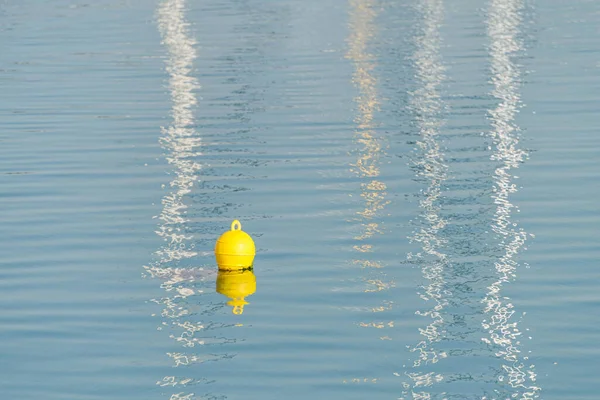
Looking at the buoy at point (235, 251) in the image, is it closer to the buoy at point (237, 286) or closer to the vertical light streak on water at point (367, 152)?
the buoy at point (237, 286)

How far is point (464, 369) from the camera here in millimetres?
13305

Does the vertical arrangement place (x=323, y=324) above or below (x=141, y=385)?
Result: above

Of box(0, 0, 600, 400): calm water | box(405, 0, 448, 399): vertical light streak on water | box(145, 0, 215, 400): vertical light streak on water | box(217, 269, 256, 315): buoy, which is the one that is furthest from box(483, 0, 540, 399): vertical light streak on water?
box(145, 0, 215, 400): vertical light streak on water

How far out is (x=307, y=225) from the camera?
Result: 19906 mm

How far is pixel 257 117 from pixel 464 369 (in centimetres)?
1808

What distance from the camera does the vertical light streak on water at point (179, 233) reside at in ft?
48.1

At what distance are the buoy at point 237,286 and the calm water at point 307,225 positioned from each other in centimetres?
17

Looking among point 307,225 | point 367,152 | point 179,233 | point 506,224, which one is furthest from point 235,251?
point 367,152

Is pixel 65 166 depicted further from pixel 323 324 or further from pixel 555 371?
pixel 555 371

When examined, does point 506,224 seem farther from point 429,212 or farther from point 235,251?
point 235,251

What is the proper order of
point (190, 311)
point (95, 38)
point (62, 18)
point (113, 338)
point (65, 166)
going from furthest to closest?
1. point (62, 18)
2. point (95, 38)
3. point (65, 166)
4. point (190, 311)
5. point (113, 338)

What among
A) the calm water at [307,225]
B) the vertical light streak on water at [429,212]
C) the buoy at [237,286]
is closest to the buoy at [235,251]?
the buoy at [237,286]

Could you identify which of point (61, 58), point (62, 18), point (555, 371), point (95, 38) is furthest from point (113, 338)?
point (62, 18)

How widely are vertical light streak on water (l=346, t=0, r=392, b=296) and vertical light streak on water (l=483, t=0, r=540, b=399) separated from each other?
1.70 m
